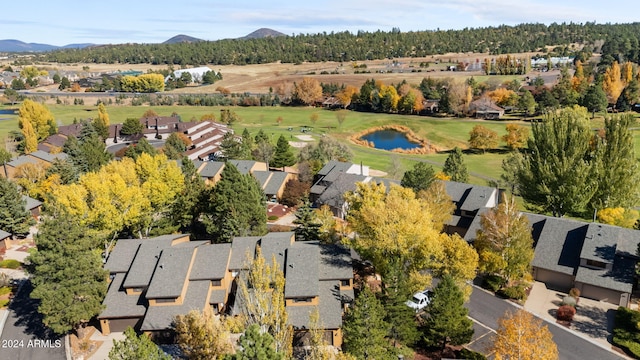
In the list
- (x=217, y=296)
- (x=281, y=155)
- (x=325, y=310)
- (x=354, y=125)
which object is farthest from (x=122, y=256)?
(x=354, y=125)

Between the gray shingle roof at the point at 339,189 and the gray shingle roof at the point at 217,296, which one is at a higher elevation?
the gray shingle roof at the point at 339,189

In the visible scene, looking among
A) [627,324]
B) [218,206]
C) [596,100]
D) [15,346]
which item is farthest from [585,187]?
[596,100]

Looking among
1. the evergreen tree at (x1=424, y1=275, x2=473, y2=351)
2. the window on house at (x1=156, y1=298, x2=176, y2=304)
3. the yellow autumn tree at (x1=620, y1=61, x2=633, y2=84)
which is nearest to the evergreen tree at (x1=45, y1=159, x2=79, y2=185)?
the window on house at (x1=156, y1=298, x2=176, y2=304)

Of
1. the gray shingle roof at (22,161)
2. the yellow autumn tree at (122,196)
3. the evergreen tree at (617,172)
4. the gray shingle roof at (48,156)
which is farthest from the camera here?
the gray shingle roof at (48,156)

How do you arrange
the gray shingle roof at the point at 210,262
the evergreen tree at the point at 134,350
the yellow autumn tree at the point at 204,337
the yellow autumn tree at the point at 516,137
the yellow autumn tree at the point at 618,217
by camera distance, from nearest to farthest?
the evergreen tree at the point at 134,350, the yellow autumn tree at the point at 204,337, the gray shingle roof at the point at 210,262, the yellow autumn tree at the point at 618,217, the yellow autumn tree at the point at 516,137

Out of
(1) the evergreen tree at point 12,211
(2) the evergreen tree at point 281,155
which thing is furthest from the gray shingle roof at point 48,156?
(2) the evergreen tree at point 281,155

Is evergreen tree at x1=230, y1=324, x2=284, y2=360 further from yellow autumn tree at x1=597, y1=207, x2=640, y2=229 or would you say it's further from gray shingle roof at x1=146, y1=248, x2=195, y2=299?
yellow autumn tree at x1=597, y1=207, x2=640, y2=229

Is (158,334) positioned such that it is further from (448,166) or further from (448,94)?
(448,94)

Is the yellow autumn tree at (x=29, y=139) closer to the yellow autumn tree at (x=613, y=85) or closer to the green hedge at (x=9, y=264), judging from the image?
the green hedge at (x=9, y=264)

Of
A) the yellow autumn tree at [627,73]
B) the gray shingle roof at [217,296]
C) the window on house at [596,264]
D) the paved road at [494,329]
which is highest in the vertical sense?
the yellow autumn tree at [627,73]
